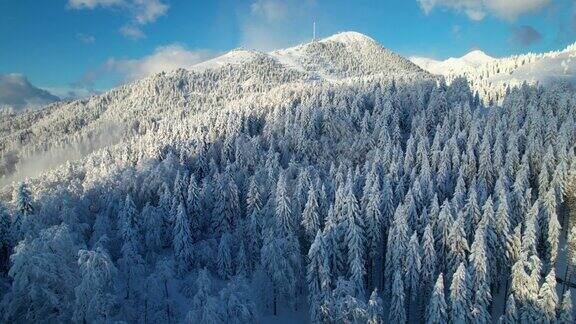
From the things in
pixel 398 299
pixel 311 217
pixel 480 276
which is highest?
pixel 311 217

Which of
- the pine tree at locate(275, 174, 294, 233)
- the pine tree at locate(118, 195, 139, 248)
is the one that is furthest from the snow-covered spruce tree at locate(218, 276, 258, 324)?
the pine tree at locate(118, 195, 139, 248)

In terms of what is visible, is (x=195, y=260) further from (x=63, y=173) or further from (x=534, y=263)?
(x=63, y=173)

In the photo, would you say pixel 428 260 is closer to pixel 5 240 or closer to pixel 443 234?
pixel 443 234

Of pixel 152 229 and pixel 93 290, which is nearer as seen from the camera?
pixel 93 290

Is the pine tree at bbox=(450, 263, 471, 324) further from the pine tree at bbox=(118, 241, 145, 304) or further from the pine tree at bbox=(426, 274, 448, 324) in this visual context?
the pine tree at bbox=(118, 241, 145, 304)

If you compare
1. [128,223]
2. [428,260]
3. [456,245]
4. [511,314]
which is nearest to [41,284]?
[128,223]

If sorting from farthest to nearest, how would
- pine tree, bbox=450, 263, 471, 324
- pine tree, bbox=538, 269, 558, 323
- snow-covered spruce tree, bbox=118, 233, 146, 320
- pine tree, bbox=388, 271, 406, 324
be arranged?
pine tree, bbox=388, 271, 406, 324, pine tree, bbox=538, 269, 558, 323, pine tree, bbox=450, 263, 471, 324, snow-covered spruce tree, bbox=118, 233, 146, 320
